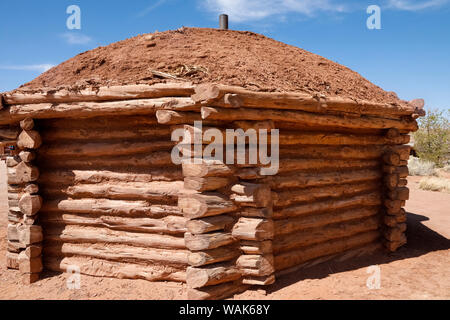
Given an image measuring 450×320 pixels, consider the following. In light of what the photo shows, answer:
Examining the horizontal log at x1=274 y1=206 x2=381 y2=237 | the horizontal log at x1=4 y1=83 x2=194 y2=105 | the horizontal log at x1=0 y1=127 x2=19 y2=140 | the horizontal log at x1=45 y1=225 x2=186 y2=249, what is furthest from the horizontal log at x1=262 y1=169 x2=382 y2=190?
the horizontal log at x1=0 y1=127 x2=19 y2=140

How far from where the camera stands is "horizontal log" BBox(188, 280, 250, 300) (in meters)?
4.16

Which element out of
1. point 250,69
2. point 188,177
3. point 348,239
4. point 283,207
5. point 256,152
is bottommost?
point 348,239

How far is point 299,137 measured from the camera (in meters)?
5.03

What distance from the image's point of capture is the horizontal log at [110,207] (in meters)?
A: 4.71

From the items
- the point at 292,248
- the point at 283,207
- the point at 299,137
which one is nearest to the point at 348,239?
the point at 292,248

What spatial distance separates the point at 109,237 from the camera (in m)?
4.94

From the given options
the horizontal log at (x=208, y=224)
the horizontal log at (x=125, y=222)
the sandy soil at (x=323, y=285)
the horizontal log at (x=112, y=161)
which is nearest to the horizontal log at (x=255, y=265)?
the sandy soil at (x=323, y=285)

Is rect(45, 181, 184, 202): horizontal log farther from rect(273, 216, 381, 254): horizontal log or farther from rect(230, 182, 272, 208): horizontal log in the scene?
rect(273, 216, 381, 254): horizontal log

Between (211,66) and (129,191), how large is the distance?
7.60 feet

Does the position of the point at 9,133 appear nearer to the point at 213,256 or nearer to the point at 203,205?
the point at 203,205

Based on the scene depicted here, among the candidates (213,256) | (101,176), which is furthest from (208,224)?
(101,176)

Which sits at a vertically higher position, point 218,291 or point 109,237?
point 109,237

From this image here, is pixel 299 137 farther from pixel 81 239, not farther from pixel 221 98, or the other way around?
pixel 81 239
